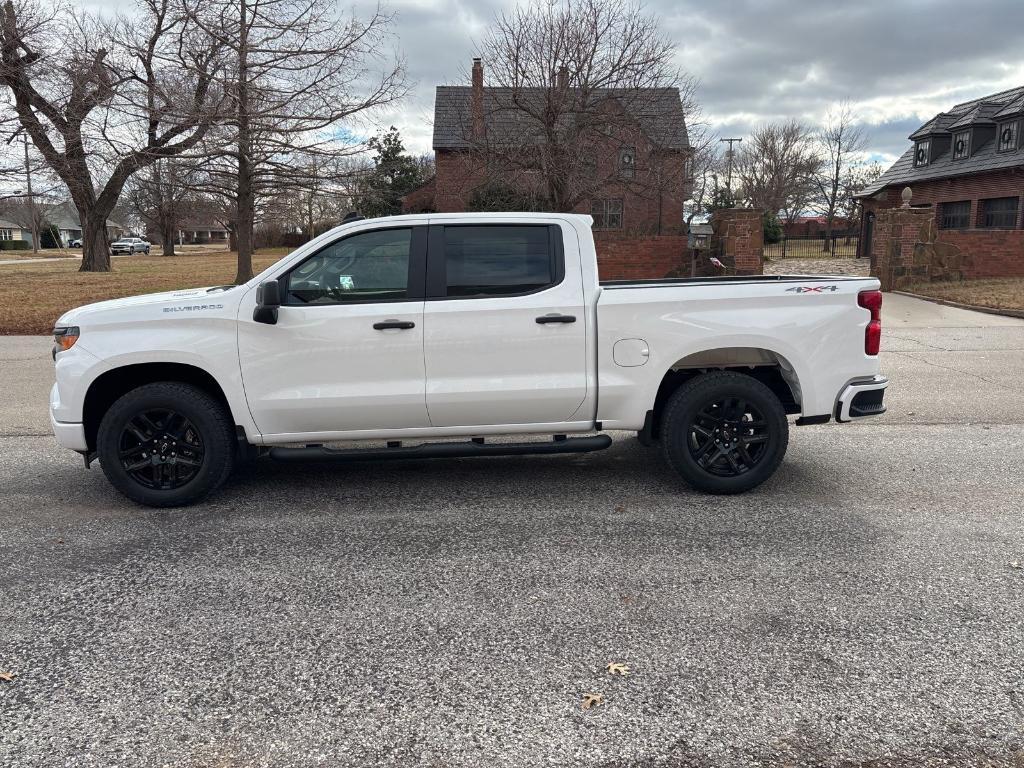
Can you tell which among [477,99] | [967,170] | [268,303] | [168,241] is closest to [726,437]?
[268,303]

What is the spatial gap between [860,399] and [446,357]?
9.19ft

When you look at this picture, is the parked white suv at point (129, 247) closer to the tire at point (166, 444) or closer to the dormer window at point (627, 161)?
the dormer window at point (627, 161)

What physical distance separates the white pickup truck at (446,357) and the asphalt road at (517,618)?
0.42 metres

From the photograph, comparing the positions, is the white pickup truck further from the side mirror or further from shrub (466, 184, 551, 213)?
shrub (466, 184, 551, 213)

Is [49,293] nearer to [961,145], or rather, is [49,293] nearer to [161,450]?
[161,450]

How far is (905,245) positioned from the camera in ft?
67.6

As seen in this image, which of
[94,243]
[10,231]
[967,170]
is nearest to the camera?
[967,170]

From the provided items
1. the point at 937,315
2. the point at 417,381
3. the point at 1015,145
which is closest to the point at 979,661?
the point at 417,381

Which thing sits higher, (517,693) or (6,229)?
(6,229)

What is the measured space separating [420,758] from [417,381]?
8.94ft

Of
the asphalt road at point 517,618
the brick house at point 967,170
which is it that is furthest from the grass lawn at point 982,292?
the asphalt road at point 517,618

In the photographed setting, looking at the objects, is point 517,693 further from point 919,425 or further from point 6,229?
point 6,229

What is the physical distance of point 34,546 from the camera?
4.56 meters

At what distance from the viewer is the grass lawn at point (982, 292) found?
664 inches
